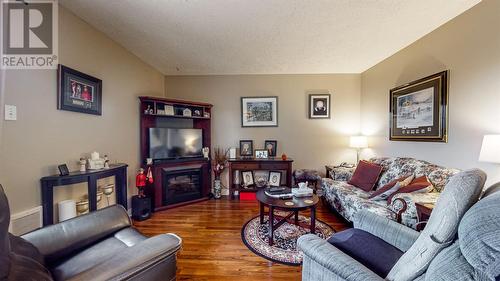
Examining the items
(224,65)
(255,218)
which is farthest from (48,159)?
(224,65)

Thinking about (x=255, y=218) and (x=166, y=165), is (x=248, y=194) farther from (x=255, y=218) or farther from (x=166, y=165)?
(x=166, y=165)

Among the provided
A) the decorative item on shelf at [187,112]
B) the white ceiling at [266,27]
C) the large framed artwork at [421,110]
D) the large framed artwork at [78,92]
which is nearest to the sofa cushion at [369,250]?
the large framed artwork at [421,110]

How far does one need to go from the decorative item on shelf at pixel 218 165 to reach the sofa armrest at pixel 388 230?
2603mm

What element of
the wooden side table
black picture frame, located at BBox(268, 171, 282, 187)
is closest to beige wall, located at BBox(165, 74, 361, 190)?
black picture frame, located at BBox(268, 171, 282, 187)

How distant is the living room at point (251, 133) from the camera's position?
103cm

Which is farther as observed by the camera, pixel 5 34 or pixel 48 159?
pixel 48 159

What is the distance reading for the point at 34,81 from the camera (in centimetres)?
165

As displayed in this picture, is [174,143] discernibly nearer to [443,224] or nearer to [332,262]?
[332,262]

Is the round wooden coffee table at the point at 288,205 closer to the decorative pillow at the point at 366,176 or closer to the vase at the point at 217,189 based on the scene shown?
the decorative pillow at the point at 366,176

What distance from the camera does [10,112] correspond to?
58.7 inches

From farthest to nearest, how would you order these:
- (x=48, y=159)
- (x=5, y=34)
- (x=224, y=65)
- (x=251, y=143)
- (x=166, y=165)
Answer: (x=251, y=143), (x=224, y=65), (x=166, y=165), (x=48, y=159), (x=5, y=34)

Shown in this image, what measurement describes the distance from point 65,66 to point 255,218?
108 inches

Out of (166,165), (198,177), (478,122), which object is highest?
(478,122)

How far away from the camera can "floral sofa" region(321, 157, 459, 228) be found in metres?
1.76
